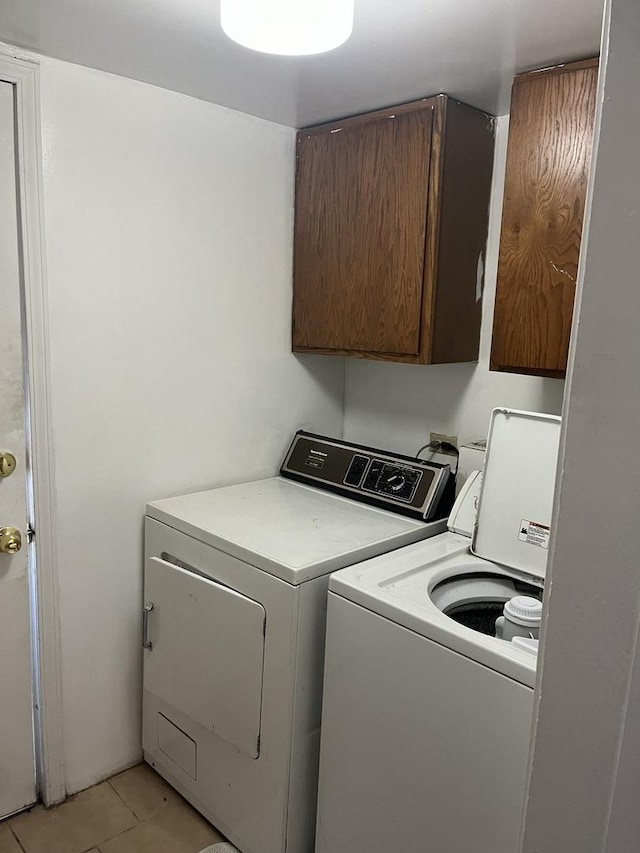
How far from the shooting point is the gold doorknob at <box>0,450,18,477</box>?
175 centimetres

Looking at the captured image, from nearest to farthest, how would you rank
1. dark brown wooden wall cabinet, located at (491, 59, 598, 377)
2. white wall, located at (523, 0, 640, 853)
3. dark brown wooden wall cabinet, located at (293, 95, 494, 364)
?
white wall, located at (523, 0, 640, 853) < dark brown wooden wall cabinet, located at (491, 59, 598, 377) < dark brown wooden wall cabinet, located at (293, 95, 494, 364)

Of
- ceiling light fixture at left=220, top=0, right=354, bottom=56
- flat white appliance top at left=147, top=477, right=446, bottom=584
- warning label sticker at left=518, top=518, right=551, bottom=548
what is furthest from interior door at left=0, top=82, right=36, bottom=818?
warning label sticker at left=518, top=518, right=551, bottom=548

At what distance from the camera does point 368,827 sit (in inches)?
59.7

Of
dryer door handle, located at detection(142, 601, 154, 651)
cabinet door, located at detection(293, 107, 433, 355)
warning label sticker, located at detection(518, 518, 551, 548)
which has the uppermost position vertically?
cabinet door, located at detection(293, 107, 433, 355)

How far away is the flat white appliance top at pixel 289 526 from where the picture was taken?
1.65 meters

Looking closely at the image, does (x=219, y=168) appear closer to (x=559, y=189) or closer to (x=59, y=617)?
(x=559, y=189)

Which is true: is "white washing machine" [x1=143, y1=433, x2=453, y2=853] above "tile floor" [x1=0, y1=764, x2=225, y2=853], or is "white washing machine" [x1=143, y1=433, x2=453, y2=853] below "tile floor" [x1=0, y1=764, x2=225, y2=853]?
above

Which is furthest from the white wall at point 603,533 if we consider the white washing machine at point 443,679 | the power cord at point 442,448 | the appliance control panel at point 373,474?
the power cord at point 442,448

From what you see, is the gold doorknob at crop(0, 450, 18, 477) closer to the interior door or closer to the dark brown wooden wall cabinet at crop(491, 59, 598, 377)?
the interior door

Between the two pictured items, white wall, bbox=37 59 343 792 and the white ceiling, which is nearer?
the white ceiling

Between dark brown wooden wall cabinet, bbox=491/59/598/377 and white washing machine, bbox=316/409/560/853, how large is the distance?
0.23 meters

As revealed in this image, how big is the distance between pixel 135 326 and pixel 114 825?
150cm

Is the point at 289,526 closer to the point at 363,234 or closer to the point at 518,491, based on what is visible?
the point at 518,491

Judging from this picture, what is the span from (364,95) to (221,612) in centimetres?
156
